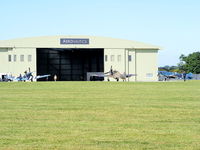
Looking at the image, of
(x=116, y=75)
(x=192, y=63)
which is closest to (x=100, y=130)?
(x=116, y=75)

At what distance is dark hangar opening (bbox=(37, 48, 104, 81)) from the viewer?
279ft

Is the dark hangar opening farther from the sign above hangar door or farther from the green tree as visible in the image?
the green tree

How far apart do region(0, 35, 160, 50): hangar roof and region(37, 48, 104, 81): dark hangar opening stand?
3.06 meters

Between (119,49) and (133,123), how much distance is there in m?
69.2

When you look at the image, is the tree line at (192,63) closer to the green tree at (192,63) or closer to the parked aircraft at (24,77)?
the green tree at (192,63)

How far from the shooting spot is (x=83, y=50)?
8619 cm

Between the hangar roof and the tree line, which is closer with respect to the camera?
the hangar roof

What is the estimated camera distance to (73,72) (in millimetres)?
92188

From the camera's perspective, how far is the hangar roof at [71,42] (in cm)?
A: 7850

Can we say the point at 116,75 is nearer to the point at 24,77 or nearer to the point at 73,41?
the point at 73,41

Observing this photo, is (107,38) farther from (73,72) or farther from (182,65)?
(182,65)

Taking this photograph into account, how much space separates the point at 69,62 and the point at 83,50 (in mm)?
6143

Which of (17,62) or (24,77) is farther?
(17,62)

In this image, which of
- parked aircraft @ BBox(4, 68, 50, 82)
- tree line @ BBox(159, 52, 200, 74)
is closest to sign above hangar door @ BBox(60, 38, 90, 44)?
parked aircraft @ BBox(4, 68, 50, 82)
